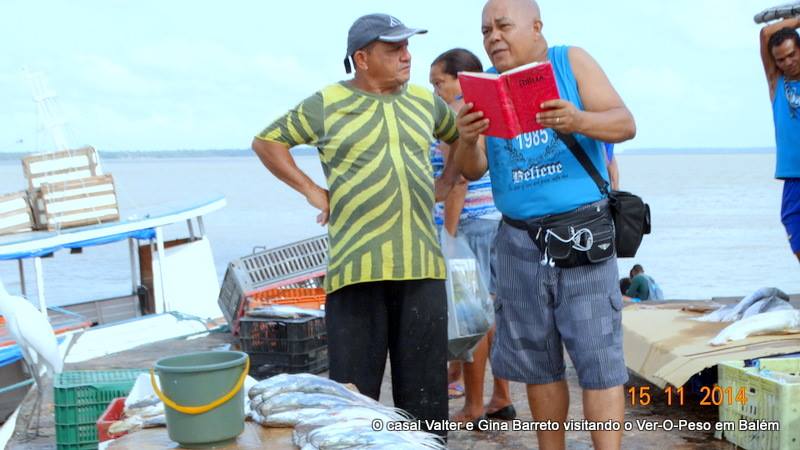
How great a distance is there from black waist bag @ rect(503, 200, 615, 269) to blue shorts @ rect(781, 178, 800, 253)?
2.32 m

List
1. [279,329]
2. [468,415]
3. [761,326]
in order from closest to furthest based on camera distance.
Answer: [761,326], [468,415], [279,329]

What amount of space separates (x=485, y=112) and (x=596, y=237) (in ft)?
2.15

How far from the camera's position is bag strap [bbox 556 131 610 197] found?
12.8ft

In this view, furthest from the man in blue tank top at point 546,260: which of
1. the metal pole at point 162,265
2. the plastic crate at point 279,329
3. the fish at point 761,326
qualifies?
the metal pole at point 162,265

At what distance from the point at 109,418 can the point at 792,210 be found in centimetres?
399

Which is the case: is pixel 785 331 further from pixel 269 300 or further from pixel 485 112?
pixel 269 300

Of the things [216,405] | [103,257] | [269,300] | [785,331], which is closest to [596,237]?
[216,405]

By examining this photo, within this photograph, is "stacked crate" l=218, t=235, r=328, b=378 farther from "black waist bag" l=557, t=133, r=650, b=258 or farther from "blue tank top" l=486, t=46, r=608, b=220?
"black waist bag" l=557, t=133, r=650, b=258

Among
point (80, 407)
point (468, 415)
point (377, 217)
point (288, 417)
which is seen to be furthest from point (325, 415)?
point (80, 407)

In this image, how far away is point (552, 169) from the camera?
3.93 metres

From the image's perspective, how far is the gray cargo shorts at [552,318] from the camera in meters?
3.86

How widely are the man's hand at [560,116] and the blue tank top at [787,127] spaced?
8.54 ft

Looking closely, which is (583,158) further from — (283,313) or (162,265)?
(162,265)

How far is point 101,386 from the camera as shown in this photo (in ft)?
17.5
